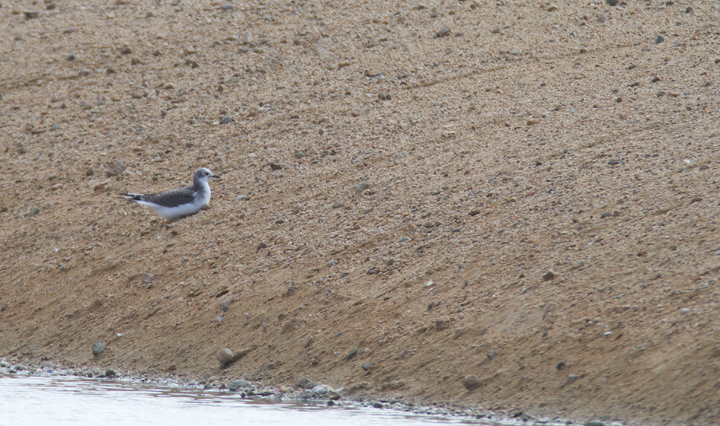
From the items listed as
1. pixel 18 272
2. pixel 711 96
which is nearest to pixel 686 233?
pixel 711 96

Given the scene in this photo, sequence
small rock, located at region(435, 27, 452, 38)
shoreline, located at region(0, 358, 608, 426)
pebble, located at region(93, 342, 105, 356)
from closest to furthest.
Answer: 1. shoreline, located at region(0, 358, 608, 426)
2. pebble, located at region(93, 342, 105, 356)
3. small rock, located at region(435, 27, 452, 38)

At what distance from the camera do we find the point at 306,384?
23.0 ft

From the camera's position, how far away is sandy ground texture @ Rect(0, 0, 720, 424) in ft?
22.0

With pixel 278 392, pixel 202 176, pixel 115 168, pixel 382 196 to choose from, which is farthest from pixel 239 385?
pixel 115 168

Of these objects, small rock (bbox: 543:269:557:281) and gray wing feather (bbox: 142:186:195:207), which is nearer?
small rock (bbox: 543:269:557:281)

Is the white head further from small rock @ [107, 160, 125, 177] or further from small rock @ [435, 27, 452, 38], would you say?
small rock @ [435, 27, 452, 38]

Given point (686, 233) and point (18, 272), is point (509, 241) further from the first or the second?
point (18, 272)

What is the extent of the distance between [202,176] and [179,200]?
431mm

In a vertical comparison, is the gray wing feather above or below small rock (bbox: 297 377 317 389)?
above

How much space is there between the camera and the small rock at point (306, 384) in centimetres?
700

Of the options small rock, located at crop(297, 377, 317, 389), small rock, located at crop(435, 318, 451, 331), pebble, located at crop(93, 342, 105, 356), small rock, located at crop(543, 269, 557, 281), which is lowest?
pebble, located at crop(93, 342, 105, 356)

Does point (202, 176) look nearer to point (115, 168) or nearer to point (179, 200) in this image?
point (179, 200)

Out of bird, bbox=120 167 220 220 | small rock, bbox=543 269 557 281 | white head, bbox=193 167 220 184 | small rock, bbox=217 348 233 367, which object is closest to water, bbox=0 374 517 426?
small rock, bbox=217 348 233 367

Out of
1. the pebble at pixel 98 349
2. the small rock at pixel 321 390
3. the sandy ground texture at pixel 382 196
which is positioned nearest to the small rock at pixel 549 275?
the sandy ground texture at pixel 382 196
